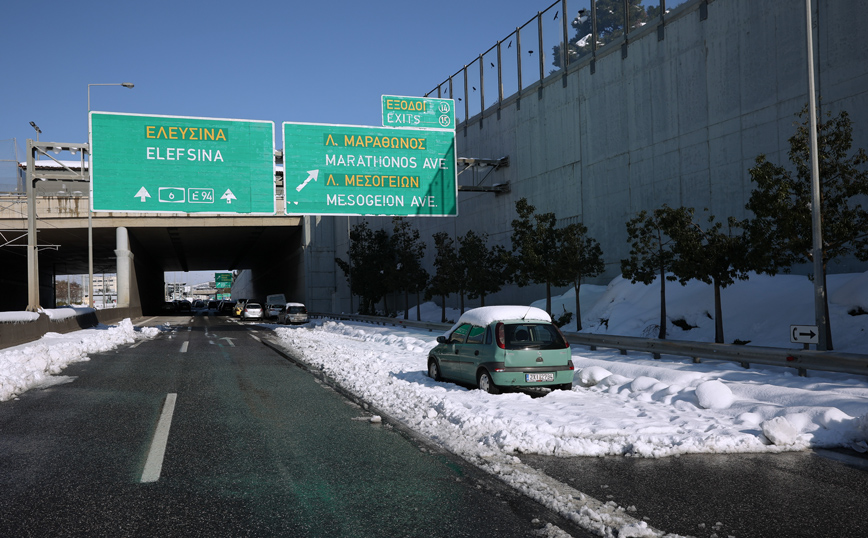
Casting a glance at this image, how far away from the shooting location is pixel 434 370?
543 inches

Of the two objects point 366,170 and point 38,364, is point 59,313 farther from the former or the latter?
point 38,364

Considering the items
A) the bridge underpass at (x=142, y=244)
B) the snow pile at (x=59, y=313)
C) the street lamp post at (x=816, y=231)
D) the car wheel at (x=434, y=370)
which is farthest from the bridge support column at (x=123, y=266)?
the street lamp post at (x=816, y=231)

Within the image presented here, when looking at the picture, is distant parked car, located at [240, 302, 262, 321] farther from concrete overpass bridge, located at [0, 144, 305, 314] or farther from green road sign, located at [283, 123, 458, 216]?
green road sign, located at [283, 123, 458, 216]

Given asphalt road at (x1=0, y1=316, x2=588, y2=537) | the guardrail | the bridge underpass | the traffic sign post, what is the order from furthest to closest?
the bridge underpass → the traffic sign post → the guardrail → asphalt road at (x1=0, y1=316, x2=588, y2=537)

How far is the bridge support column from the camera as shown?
52500 millimetres

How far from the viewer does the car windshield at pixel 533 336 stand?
11.6m

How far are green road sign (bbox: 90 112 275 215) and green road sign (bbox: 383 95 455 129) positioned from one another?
5404 millimetres

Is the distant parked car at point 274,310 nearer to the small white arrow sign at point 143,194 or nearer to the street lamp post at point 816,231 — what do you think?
the small white arrow sign at point 143,194

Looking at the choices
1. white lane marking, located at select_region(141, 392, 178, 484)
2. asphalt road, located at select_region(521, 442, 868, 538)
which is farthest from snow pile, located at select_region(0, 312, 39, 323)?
asphalt road, located at select_region(521, 442, 868, 538)

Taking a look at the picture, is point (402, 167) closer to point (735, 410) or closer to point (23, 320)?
point (23, 320)

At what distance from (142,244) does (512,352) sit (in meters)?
63.0

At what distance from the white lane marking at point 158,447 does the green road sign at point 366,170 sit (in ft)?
48.7

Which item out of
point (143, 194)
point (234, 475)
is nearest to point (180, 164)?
point (143, 194)

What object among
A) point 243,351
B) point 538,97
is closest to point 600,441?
point 243,351
